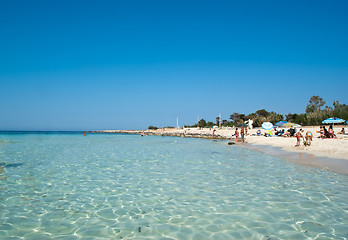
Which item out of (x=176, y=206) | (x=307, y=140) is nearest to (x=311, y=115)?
(x=307, y=140)

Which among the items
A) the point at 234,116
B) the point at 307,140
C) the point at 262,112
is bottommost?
the point at 307,140

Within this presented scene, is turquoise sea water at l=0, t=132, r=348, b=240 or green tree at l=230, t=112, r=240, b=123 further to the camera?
green tree at l=230, t=112, r=240, b=123

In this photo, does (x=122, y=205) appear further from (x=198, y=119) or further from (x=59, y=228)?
(x=198, y=119)

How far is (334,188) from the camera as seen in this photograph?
28.8 ft

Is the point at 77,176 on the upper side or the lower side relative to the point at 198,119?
lower

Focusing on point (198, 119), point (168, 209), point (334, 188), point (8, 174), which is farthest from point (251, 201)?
point (198, 119)

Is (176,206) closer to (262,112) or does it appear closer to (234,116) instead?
(262,112)

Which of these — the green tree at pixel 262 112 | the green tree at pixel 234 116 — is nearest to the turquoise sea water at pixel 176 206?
the green tree at pixel 262 112

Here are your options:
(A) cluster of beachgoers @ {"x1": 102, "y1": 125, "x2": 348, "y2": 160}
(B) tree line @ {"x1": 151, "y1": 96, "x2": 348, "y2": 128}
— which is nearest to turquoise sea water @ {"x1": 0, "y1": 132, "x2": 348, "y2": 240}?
(A) cluster of beachgoers @ {"x1": 102, "y1": 125, "x2": 348, "y2": 160}

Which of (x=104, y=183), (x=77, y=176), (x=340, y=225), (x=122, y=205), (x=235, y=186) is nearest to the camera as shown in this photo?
(x=340, y=225)

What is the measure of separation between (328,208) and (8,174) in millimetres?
14024

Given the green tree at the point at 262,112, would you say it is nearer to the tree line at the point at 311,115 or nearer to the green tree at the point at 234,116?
the tree line at the point at 311,115

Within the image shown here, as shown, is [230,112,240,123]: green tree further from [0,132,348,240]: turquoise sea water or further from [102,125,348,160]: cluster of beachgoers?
[0,132,348,240]: turquoise sea water

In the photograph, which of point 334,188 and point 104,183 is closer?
point 334,188
